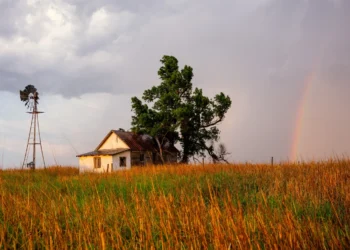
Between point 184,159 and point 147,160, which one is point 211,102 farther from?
point 147,160

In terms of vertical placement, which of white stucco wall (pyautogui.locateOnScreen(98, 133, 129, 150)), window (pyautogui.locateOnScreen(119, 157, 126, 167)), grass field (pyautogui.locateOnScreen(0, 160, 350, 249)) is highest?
white stucco wall (pyautogui.locateOnScreen(98, 133, 129, 150))

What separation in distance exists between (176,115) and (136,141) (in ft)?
22.1

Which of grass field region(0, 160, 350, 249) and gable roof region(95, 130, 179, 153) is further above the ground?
gable roof region(95, 130, 179, 153)

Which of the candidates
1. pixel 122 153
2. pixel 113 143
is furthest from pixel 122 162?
pixel 113 143

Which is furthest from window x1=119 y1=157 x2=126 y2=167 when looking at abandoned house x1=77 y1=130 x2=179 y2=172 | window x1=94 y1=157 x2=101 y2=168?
window x1=94 y1=157 x2=101 y2=168

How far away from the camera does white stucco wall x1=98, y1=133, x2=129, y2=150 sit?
128 ft

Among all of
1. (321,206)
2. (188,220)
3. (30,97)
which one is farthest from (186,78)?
(188,220)

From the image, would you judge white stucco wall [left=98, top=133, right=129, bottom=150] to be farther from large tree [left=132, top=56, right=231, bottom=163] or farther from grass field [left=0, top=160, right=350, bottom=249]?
grass field [left=0, top=160, right=350, bottom=249]

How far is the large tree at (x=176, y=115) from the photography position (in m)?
37.2

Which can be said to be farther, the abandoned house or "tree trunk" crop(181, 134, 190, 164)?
"tree trunk" crop(181, 134, 190, 164)

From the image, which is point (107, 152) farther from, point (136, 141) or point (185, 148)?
point (185, 148)

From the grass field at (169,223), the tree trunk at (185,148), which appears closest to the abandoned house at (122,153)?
the tree trunk at (185,148)

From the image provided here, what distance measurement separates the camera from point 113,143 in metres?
39.6

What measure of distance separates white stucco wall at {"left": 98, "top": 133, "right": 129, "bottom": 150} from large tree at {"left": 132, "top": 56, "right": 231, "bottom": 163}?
91.3 inches
